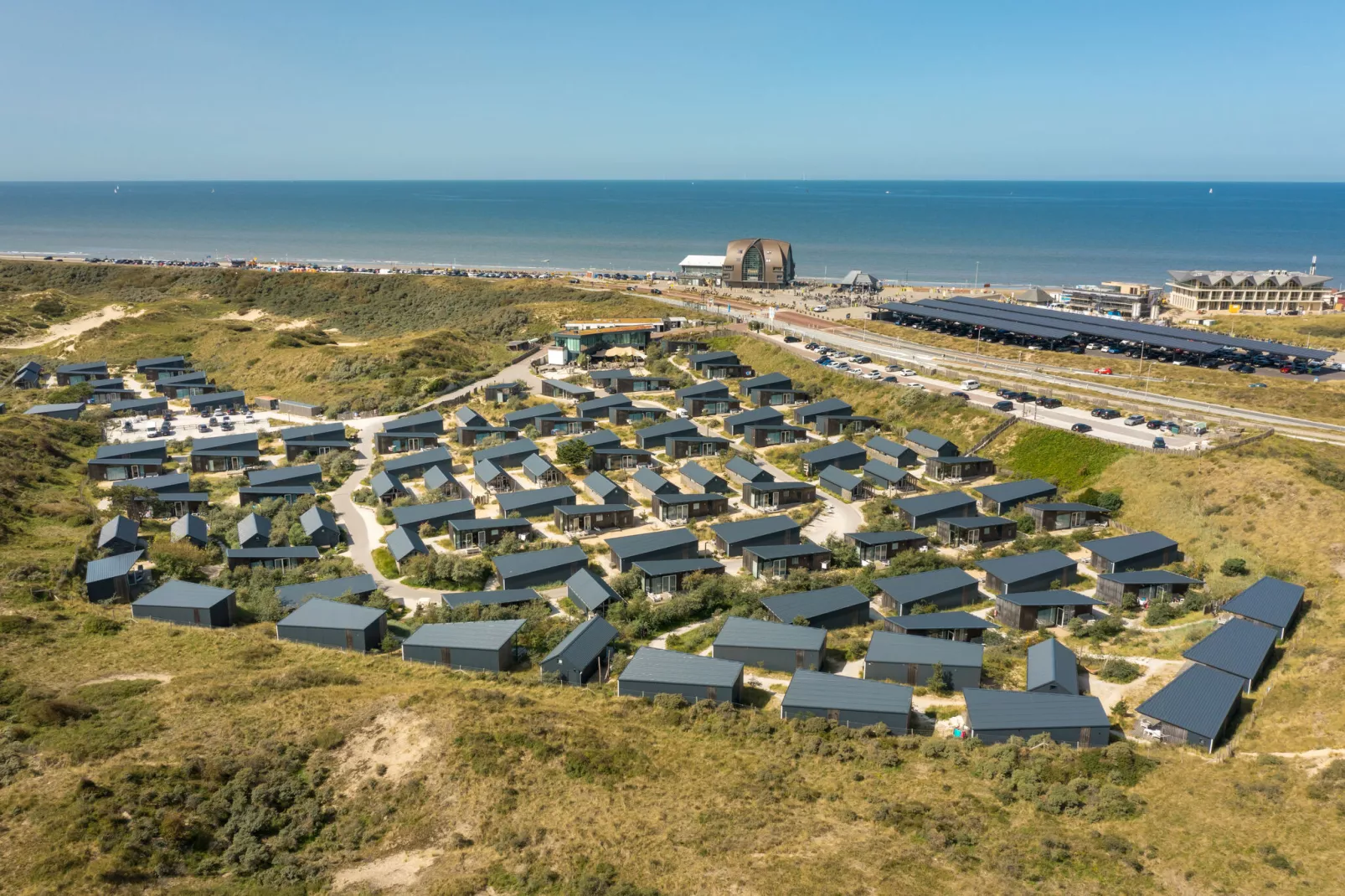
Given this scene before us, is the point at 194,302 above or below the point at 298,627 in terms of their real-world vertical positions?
above

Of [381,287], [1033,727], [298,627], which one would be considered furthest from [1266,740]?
[381,287]

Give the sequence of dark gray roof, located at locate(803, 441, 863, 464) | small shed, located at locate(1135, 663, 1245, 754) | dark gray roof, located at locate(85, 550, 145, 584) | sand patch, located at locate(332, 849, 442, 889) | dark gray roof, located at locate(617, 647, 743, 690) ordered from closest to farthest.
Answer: sand patch, located at locate(332, 849, 442, 889) < small shed, located at locate(1135, 663, 1245, 754) < dark gray roof, located at locate(617, 647, 743, 690) < dark gray roof, located at locate(85, 550, 145, 584) < dark gray roof, located at locate(803, 441, 863, 464)

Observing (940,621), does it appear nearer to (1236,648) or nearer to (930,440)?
(1236,648)

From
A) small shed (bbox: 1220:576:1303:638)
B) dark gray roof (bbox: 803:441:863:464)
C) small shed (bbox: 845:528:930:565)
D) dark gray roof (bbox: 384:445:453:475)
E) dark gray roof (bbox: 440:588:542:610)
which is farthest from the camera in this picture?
dark gray roof (bbox: 803:441:863:464)

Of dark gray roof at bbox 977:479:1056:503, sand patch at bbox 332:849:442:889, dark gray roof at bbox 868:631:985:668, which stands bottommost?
sand patch at bbox 332:849:442:889

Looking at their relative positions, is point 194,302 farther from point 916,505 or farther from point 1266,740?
point 1266,740

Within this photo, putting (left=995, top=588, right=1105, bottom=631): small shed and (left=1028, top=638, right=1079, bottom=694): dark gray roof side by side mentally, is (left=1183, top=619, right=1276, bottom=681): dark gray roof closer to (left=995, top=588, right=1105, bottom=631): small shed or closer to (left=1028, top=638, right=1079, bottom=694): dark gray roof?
(left=1028, top=638, right=1079, bottom=694): dark gray roof

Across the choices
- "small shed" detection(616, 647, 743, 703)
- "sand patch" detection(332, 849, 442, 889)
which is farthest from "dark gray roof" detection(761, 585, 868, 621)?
"sand patch" detection(332, 849, 442, 889)
